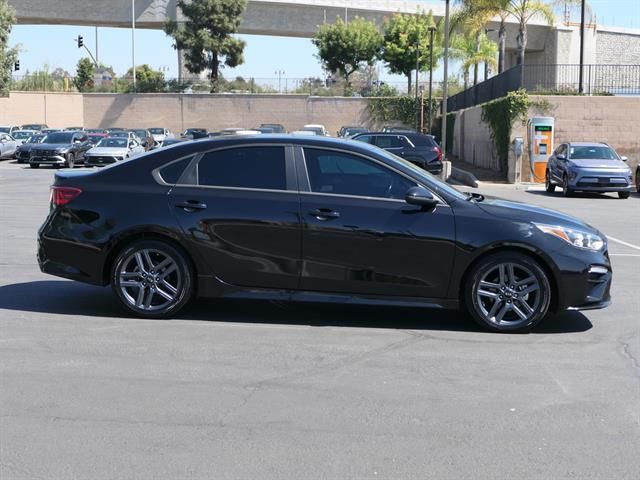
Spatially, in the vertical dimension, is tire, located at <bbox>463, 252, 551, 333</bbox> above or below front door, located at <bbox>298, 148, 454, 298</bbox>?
below

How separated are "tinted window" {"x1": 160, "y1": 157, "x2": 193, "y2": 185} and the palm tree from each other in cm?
5447

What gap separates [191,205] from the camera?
8.06 m

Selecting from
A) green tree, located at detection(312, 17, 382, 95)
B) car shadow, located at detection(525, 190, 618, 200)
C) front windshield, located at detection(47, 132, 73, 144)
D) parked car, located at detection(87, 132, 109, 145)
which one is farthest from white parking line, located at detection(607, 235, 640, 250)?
green tree, located at detection(312, 17, 382, 95)

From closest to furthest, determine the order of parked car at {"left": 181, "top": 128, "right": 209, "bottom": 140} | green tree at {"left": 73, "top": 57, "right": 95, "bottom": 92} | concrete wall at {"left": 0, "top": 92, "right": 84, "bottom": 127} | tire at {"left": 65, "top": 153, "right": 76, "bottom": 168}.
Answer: parked car at {"left": 181, "top": 128, "right": 209, "bottom": 140}, tire at {"left": 65, "top": 153, "right": 76, "bottom": 168}, concrete wall at {"left": 0, "top": 92, "right": 84, "bottom": 127}, green tree at {"left": 73, "top": 57, "right": 95, "bottom": 92}

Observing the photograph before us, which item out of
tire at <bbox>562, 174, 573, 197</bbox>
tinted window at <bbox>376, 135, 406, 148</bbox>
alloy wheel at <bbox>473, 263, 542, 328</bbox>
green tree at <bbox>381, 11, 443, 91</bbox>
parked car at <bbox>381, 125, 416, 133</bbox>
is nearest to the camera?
alloy wheel at <bbox>473, 263, 542, 328</bbox>

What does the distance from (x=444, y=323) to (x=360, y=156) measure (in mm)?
1709

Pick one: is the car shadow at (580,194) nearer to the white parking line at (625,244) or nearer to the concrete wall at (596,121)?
the concrete wall at (596,121)

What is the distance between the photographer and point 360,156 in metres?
8.03

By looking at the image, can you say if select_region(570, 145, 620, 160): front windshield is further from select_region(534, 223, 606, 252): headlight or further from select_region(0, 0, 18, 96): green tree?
select_region(0, 0, 18, 96): green tree

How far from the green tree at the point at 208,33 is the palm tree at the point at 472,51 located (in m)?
15.4

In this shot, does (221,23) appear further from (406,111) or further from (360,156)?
(360,156)

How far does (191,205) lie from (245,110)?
190 feet

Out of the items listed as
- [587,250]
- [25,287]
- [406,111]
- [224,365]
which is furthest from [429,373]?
[406,111]

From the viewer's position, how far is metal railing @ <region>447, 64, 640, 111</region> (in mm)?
32812
